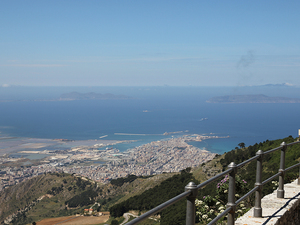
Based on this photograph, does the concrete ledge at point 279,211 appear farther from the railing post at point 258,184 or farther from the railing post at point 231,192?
the railing post at point 231,192

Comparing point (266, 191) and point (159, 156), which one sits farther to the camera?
point (159, 156)

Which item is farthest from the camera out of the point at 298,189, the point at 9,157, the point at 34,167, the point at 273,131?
the point at 273,131

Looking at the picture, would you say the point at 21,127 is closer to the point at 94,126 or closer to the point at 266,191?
the point at 94,126

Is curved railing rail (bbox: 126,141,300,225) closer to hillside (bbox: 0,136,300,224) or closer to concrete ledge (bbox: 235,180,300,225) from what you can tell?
concrete ledge (bbox: 235,180,300,225)

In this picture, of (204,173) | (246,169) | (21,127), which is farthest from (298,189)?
(21,127)

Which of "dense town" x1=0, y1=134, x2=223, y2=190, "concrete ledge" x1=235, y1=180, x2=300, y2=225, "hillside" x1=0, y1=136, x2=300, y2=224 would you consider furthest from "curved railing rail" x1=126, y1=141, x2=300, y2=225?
"dense town" x1=0, y1=134, x2=223, y2=190
